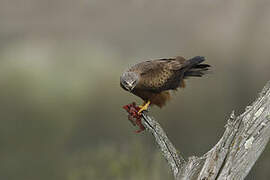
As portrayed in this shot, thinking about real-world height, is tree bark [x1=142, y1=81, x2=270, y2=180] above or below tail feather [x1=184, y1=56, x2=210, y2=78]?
above

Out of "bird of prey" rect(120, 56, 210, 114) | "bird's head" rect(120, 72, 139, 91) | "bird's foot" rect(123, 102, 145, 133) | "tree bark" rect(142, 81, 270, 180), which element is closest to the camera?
"tree bark" rect(142, 81, 270, 180)

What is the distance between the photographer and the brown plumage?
3.87 meters

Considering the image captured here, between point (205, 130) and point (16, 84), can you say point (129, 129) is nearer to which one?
point (205, 130)

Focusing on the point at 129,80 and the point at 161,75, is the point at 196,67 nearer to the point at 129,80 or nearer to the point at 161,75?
the point at 161,75

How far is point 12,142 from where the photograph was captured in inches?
267

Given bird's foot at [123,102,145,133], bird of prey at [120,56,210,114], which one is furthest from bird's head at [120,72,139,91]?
bird's foot at [123,102,145,133]

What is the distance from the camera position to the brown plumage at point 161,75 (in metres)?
3.87

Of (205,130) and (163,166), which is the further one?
(205,130)

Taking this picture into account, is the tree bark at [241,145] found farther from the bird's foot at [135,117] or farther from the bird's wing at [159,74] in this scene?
the bird's wing at [159,74]

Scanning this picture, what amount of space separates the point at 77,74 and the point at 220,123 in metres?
2.23

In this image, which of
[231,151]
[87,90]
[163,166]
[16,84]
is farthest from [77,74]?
[231,151]

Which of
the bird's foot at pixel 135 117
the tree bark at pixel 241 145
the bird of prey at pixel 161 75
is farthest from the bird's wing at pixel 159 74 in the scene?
the tree bark at pixel 241 145

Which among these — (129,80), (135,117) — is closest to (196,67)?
(129,80)

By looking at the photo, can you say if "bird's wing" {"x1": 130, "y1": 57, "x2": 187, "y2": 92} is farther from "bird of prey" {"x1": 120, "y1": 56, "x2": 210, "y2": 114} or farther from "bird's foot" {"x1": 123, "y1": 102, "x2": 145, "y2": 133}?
"bird's foot" {"x1": 123, "y1": 102, "x2": 145, "y2": 133}
